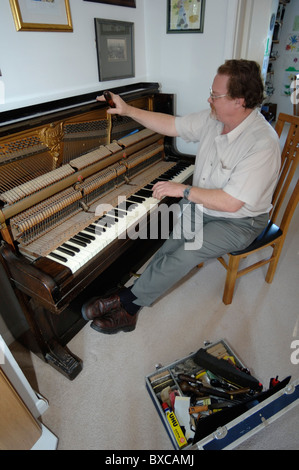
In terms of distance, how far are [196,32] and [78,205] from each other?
1595 mm

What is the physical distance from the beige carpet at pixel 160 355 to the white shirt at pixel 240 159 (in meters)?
0.71

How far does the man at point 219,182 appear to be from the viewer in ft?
5.04

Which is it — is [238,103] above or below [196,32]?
below

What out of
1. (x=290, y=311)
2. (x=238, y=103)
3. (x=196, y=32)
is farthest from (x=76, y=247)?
(x=196, y=32)

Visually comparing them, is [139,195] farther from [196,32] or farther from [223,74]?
[196,32]

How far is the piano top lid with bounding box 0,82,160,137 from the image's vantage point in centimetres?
125

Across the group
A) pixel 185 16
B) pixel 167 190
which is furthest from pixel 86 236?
pixel 185 16

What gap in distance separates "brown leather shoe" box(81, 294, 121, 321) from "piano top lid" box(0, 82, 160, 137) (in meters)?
1.07

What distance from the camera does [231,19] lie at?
6.42 ft
